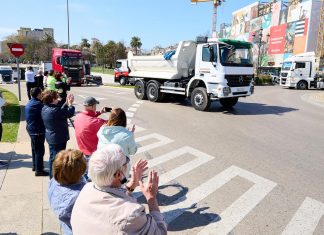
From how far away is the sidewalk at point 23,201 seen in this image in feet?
13.3

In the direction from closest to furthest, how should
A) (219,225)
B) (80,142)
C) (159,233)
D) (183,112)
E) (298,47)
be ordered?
(159,233)
(219,225)
(80,142)
(183,112)
(298,47)

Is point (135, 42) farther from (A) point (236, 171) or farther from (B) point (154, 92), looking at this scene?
(A) point (236, 171)

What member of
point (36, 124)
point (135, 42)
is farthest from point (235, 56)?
point (135, 42)

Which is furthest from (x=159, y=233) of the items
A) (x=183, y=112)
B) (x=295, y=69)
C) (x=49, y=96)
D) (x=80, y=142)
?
(x=295, y=69)

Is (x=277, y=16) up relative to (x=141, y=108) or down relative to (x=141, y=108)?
up

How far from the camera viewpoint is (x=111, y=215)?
6.51 feet

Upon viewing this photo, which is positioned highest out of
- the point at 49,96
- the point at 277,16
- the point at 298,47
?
the point at 277,16

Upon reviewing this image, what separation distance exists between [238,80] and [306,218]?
9987 mm

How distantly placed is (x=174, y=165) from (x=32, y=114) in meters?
2.95

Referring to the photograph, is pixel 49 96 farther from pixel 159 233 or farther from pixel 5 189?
pixel 159 233

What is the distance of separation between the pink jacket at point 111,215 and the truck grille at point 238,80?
11765 mm

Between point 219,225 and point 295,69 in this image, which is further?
point 295,69

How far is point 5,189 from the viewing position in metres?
5.21

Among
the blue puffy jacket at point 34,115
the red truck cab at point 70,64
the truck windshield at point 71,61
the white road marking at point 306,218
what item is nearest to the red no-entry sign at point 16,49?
the blue puffy jacket at point 34,115
